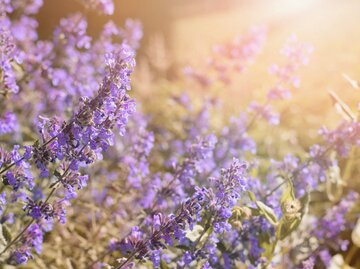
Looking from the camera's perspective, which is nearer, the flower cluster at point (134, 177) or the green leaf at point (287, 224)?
the flower cluster at point (134, 177)

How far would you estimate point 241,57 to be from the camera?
6.62 metres

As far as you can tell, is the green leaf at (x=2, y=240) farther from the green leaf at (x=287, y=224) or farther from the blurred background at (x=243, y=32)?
the blurred background at (x=243, y=32)

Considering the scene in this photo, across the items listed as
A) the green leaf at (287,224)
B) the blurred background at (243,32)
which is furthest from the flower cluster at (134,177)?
the blurred background at (243,32)

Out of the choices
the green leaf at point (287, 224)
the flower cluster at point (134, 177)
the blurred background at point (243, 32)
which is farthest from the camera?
the blurred background at point (243, 32)

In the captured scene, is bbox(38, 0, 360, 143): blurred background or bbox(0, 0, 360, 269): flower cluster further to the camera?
bbox(38, 0, 360, 143): blurred background

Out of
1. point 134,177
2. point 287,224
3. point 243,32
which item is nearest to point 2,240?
point 134,177

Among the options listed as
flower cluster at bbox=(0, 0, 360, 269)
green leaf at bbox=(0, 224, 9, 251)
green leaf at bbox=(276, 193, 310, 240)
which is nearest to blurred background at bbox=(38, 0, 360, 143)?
flower cluster at bbox=(0, 0, 360, 269)

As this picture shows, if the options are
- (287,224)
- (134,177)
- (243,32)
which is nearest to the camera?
(287,224)

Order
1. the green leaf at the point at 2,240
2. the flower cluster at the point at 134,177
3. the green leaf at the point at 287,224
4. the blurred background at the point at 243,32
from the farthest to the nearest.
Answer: the blurred background at the point at 243,32
the green leaf at the point at 287,224
the green leaf at the point at 2,240
the flower cluster at the point at 134,177

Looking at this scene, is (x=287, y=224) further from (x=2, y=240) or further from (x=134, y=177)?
(x=2, y=240)

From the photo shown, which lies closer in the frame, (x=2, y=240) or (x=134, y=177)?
(x=2, y=240)

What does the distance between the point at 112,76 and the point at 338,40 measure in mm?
8671

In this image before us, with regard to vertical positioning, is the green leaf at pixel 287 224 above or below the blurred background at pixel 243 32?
below

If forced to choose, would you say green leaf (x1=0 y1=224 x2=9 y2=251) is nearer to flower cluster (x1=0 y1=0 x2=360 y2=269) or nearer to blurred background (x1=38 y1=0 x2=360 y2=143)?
flower cluster (x1=0 y1=0 x2=360 y2=269)
